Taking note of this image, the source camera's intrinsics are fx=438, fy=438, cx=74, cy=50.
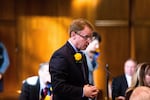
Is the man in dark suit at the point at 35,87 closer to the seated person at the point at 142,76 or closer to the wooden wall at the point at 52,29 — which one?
the seated person at the point at 142,76

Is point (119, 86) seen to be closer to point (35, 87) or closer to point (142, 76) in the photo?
point (142, 76)

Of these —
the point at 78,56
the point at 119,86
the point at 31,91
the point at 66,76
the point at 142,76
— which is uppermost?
the point at 78,56

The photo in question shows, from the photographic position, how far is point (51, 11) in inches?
299

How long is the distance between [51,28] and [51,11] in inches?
11.6

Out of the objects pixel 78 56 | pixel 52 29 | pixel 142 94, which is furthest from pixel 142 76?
pixel 52 29

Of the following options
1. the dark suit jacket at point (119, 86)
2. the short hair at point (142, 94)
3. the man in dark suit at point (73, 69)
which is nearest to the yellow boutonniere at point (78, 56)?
the man in dark suit at point (73, 69)

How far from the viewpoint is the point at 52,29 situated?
7.59m

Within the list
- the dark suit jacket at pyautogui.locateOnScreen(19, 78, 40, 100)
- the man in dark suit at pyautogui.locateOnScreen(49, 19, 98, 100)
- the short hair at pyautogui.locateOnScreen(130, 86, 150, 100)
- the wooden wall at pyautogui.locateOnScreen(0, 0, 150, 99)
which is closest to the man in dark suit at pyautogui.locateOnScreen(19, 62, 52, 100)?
the dark suit jacket at pyautogui.locateOnScreen(19, 78, 40, 100)

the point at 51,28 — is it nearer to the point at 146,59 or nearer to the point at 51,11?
the point at 51,11

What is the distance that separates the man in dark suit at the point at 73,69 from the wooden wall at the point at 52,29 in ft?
15.1

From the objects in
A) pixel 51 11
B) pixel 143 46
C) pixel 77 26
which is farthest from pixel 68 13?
pixel 77 26

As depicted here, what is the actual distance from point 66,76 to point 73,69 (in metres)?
0.08

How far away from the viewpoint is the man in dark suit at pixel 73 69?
2.84m

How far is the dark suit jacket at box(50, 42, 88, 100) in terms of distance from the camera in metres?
2.84
